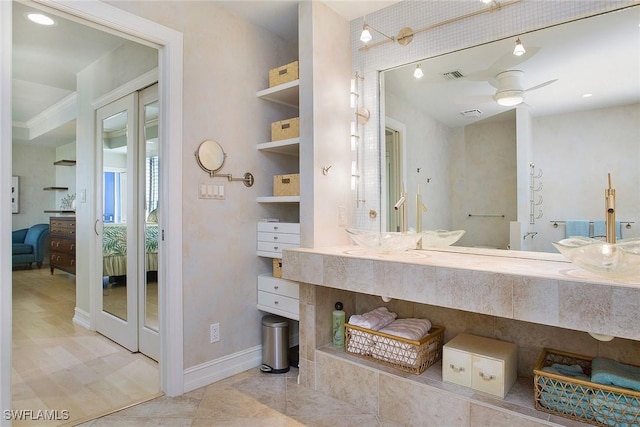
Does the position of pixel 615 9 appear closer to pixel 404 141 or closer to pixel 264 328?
pixel 404 141

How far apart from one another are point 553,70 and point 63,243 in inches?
261

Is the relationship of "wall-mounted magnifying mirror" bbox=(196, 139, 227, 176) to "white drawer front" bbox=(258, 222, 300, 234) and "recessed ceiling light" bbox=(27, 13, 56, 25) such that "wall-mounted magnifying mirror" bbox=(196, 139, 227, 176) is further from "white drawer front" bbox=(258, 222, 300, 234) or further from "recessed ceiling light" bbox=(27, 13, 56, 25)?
"recessed ceiling light" bbox=(27, 13, 56, 25)

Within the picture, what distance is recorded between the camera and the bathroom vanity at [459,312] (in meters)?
1.34

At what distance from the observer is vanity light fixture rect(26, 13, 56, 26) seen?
253cm

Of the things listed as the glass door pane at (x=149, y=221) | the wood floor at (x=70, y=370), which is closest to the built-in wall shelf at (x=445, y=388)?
the wood floor at (x=70, y=370)

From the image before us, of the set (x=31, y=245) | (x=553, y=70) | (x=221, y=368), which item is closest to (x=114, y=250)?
(x=221, y=368)

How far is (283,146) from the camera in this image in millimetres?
2635

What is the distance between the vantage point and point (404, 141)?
2.43m

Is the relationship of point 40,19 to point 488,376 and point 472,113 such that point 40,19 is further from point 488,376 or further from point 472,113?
point 488,376

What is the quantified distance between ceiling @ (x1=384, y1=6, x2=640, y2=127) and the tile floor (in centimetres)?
176

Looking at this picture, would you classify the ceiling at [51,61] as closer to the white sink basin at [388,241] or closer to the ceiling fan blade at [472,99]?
the white sink basin at [388,241]

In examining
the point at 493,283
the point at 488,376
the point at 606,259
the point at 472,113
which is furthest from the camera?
the point at 472,113

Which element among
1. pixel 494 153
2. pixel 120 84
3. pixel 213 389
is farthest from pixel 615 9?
pixel 120 84

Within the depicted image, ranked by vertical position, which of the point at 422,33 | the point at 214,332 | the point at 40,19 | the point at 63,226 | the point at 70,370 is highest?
the point at 40,19
